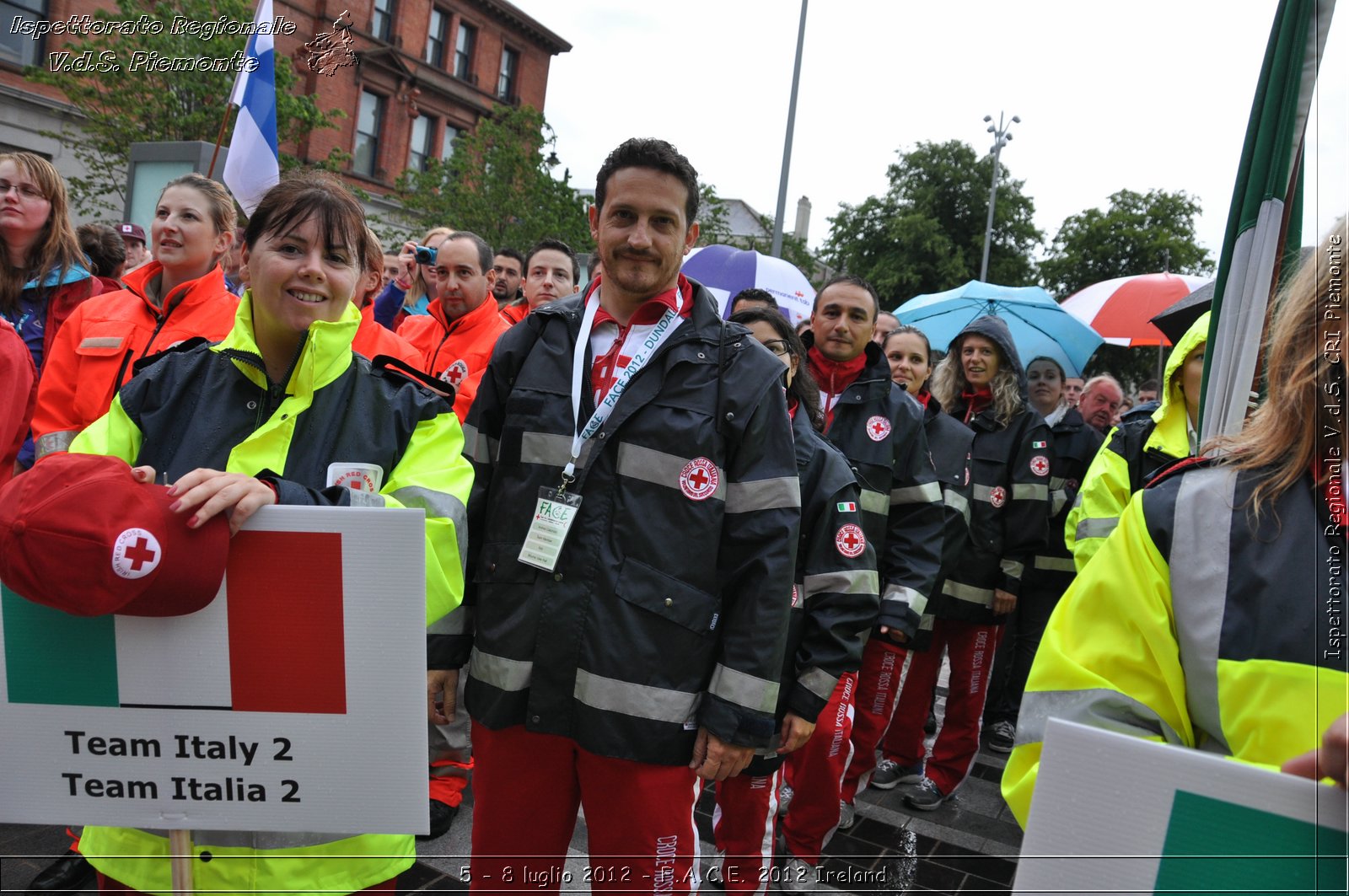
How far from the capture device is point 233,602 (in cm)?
163

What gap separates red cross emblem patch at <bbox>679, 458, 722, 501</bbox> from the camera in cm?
243

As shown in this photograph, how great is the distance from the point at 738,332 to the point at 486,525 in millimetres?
905

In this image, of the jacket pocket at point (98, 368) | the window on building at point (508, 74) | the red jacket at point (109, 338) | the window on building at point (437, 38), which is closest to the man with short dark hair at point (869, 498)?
the red jacket at point (109, 338)

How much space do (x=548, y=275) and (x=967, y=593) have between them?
319 cm

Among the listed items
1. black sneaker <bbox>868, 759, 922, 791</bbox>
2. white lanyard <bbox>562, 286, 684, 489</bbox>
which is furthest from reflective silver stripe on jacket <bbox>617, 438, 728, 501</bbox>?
black sneaker <bbox>868, 759, 922, 791</bbox>

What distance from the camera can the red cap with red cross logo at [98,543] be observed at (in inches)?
56.9

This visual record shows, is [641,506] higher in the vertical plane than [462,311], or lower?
lower

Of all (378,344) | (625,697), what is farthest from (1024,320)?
(625,697)

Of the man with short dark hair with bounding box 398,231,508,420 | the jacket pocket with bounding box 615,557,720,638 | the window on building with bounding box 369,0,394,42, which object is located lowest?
the jacket pocket with bounding box 615,557,720,638

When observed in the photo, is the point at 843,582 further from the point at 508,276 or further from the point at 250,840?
the point at 508,276

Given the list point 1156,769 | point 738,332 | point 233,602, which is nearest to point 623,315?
point 738,332

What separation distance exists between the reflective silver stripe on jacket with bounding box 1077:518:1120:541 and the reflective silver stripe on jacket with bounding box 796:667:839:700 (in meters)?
1.62

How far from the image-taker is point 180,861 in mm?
1692

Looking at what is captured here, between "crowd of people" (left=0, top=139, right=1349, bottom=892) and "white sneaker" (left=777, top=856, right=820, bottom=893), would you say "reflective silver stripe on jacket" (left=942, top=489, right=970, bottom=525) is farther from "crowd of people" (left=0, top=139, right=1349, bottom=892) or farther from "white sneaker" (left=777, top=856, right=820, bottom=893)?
"white sneaker" (left=777, top=856, right=820, bottom=893)
